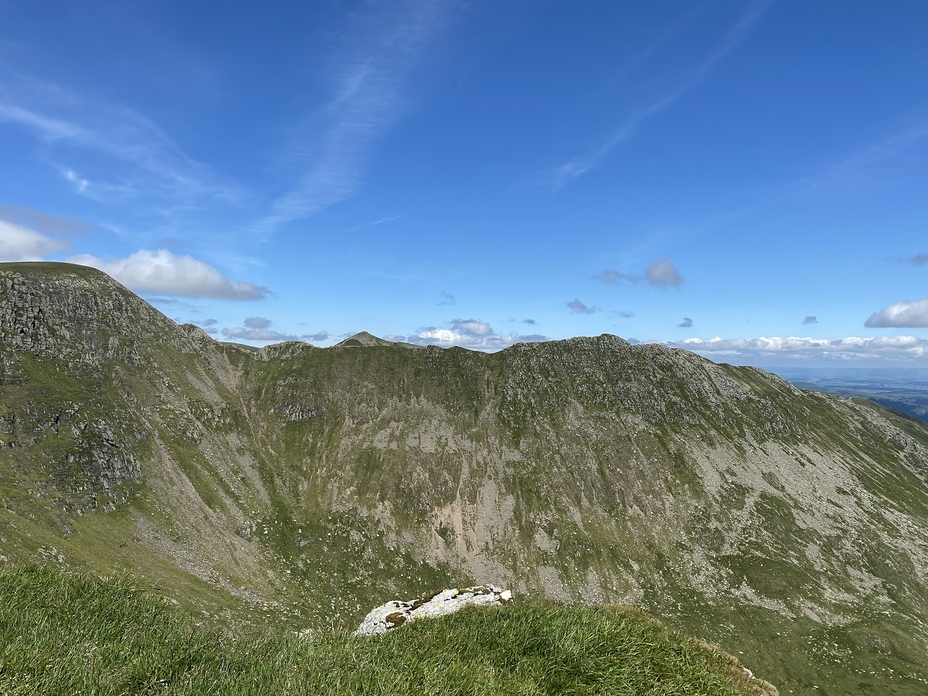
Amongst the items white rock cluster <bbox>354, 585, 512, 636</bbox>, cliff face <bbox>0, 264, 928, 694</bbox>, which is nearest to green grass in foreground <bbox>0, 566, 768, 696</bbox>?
white rock cluster <bbox>354, 585, 512, 636</bbox>

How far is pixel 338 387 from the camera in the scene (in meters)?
151

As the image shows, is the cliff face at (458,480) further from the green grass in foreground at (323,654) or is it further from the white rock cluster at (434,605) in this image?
the green grass in foreground at (323,654)

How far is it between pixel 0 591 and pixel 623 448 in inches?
5666

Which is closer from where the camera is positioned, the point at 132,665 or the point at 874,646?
the point at 132,665

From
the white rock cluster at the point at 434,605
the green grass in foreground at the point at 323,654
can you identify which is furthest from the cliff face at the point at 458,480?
the green grass in foreground at the point at 323,654

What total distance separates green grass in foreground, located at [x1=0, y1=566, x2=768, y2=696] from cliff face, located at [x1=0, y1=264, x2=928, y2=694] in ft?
202

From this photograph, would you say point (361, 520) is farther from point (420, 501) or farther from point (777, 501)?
point (777, 501)

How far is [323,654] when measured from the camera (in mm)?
12312

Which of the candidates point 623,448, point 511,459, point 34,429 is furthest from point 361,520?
point 623,448

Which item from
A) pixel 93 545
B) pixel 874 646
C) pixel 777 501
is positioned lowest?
pixel 874 646

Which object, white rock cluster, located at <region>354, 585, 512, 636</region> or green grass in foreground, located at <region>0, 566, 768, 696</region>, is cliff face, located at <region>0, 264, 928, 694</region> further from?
green grass in foreground, located at <region>0, 566, 768, 696</region>

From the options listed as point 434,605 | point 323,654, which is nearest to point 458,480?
point 434,605

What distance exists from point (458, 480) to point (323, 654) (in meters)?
121

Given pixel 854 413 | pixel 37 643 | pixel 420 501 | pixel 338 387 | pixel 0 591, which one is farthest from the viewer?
pixel 854 413
